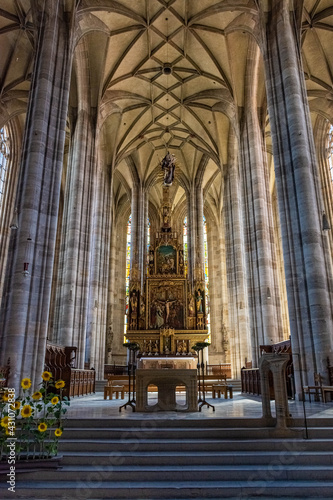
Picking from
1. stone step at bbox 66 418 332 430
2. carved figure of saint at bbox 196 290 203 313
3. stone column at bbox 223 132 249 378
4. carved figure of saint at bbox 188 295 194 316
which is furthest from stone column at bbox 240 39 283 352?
stone step at bbox 66 418 332 430

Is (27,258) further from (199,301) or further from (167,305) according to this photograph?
(199,301)

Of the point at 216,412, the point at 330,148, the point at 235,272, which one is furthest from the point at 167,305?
the point at 216,412

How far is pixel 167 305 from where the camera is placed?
2412 cm

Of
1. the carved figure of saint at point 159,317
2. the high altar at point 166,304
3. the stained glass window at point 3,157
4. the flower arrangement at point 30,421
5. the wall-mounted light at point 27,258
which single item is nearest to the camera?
the flower arrangement at point 30,421

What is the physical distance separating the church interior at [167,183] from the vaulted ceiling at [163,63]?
0.29 ft

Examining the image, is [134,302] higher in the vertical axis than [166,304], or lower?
higher

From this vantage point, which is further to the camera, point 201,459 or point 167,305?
point 167,305

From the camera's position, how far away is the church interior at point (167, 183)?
10391 mm

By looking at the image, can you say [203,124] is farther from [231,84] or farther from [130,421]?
[130,421]

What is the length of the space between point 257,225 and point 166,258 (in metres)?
9.77

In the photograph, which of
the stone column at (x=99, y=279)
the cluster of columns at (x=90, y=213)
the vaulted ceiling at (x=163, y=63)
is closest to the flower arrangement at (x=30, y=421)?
the cluster of columns at (x=90, y=213)

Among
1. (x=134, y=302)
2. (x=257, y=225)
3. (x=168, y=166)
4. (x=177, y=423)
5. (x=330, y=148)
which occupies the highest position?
(x=330, y=148)

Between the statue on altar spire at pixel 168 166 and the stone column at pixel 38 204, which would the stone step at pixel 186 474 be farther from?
the statue on altar spire at pixel 168 166

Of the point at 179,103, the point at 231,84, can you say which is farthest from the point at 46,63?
the point at 179,103
